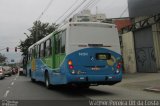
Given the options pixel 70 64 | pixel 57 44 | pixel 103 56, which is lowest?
pixel 70 64

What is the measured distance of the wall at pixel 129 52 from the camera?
31.8 metres

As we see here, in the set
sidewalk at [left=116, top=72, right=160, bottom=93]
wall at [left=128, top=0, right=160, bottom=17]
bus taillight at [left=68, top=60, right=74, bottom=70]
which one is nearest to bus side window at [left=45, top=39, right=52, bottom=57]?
bus taillight at [left=68, top=60, right=74, bottom=70]

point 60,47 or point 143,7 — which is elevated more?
point 143,7

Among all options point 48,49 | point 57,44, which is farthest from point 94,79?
point 48,49

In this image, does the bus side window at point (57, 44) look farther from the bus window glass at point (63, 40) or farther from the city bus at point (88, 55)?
the bus window glass at point (63, 40)

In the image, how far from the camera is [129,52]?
32.6 m

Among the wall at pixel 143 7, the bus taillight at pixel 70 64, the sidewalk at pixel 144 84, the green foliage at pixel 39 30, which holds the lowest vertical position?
the sidewalk at pixel 144 84

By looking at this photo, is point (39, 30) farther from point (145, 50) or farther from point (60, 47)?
point (60, 47)

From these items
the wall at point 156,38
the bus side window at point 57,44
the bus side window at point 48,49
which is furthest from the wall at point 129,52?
the bus side window at point 57,44

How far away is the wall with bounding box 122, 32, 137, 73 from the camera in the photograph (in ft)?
104

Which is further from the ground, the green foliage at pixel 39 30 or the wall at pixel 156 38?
the green foliage at pixel 39 30

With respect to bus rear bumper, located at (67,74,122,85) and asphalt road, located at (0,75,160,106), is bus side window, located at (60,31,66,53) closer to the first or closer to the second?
bus rear bumper, located at (67,74,122,85)

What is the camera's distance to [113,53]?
599 inches

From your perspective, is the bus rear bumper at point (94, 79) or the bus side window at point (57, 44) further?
the bus side window at point (57, 44)
